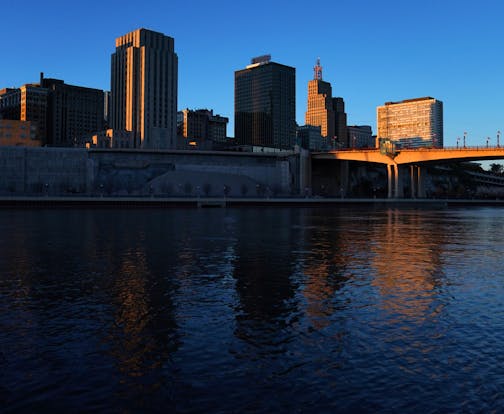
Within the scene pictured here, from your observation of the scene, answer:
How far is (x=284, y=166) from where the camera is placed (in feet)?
629

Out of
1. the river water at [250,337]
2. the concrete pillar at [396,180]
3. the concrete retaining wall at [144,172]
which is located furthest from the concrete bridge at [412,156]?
the river water at [250,337]

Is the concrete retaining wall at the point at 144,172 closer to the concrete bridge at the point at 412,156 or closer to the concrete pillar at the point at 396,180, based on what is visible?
the concrete bridge at the point at 412,156

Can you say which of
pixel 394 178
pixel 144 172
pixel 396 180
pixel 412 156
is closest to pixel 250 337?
pixel 144 172

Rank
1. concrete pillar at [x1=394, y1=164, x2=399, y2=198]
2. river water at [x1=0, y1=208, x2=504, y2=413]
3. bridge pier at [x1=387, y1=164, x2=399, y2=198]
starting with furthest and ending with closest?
bridge pier at [x1=387, y1=164, x2=399, y2=198] → concrete pillar at [x1=394, y1=164, x2=399, y2=198] → river water at [x1=0, y1=208, x2=504, y2=413]

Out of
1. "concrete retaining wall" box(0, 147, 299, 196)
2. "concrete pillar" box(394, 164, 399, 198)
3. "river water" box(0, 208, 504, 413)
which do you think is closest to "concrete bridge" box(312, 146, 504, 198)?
Result: "concrete pillar" box(394, 164, 399, 198)

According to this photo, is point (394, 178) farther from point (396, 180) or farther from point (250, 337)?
point (250, 337)

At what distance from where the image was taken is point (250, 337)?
1465 centimetres

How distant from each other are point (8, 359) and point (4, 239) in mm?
36061

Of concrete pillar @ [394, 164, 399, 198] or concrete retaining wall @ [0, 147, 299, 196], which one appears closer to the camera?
concrete retaining wall @ [0, 147, 299, 196]

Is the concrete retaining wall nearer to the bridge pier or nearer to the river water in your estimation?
the bridge pier

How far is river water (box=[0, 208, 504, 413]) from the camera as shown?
10.5m

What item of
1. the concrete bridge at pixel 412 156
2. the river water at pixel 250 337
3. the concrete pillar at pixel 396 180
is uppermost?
the concrete bridge at pixel 412 156

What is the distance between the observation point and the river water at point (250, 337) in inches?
413

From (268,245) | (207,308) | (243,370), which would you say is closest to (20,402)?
(243,370)
